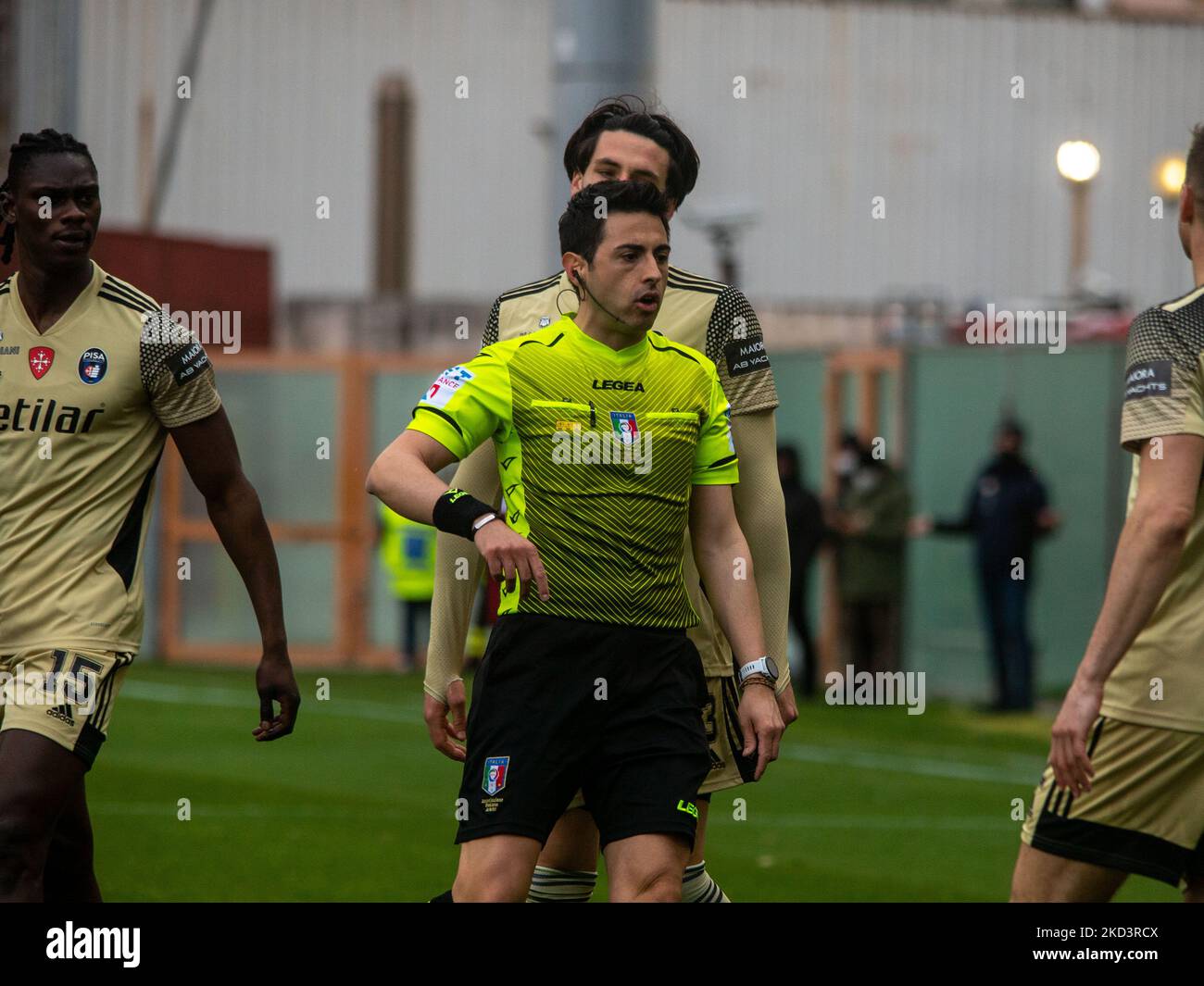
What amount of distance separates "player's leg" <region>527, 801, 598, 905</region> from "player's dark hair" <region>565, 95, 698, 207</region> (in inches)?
61.9

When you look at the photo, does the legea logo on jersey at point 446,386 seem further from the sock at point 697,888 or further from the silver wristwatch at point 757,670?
the sock at point 697,888

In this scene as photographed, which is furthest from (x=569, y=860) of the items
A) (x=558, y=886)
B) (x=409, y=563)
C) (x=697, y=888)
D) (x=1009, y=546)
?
(x=409, y=563)

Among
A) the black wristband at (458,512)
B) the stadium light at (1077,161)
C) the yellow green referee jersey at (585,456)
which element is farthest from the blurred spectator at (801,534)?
the black wristband at (458,512)

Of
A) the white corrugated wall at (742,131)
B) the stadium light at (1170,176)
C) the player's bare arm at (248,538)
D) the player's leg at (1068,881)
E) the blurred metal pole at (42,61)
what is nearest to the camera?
the player's leg at (1068,881)

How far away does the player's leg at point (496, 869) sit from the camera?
4.85 metres

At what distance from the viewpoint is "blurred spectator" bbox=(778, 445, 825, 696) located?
57.5 feet

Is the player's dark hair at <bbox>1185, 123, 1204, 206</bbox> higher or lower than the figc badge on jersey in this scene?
higher

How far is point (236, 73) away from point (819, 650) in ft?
55.7

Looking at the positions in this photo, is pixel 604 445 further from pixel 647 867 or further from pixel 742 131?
pixel 742 131

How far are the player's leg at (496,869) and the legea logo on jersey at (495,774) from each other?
0.11 meters

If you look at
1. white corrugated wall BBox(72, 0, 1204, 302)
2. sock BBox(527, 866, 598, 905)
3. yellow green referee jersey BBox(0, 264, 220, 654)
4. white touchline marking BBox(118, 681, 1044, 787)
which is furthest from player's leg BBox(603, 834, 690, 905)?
white corrugated wall BBox(72, 0, 1204, 302)

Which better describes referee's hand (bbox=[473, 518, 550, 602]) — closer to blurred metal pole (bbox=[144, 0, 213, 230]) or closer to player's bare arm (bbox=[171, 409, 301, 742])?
player's bare arm (bbox=[171, 409, 301, 742])

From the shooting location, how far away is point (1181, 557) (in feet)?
17.4

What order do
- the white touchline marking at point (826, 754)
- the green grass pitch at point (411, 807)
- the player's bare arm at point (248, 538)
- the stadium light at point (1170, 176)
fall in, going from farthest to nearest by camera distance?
the stadium light at point (1170, 176) → the white touchline marking at point (826, 754) → the green grass pitch at point (411, 807) → the player's bare arm at point (248, 538)
